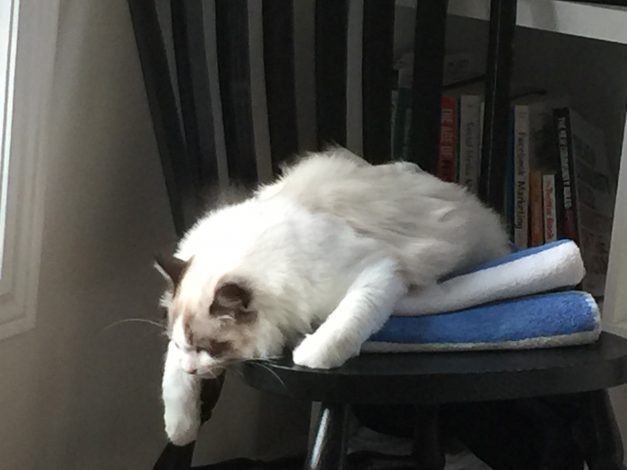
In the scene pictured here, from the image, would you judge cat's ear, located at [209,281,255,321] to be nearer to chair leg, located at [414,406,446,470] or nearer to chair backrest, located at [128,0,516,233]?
chair backrest, located at [128,0,516,233]

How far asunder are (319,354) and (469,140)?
652 mm

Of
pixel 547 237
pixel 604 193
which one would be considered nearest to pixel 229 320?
pixel 547 237

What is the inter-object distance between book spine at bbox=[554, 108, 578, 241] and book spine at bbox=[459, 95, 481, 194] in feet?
0.38

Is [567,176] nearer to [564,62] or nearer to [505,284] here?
[564,62]

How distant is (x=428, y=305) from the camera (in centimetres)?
98

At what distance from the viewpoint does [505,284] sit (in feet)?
3.25

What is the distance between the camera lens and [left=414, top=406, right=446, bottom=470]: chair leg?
1.32m

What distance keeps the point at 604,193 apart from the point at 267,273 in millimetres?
722

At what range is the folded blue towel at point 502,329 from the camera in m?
0.96

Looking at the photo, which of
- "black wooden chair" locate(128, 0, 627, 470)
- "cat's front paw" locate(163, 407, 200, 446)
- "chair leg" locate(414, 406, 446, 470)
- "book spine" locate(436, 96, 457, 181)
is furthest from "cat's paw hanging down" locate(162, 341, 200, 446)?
"book spine" locate(436, 96, 457, 181)

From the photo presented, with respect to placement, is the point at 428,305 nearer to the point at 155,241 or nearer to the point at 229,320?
the point at 229,320

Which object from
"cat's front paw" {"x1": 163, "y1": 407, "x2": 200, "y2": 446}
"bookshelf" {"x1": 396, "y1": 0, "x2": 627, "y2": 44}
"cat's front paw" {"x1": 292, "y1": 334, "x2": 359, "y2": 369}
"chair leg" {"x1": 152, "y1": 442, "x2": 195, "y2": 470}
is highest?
"bookshelf" {"x1": 396, "y1": 0, "x2": 627, "y2": 44}

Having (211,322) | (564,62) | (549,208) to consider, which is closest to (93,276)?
(211,322)

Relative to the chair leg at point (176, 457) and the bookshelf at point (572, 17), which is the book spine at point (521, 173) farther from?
the chair leg at point (176, 457)
